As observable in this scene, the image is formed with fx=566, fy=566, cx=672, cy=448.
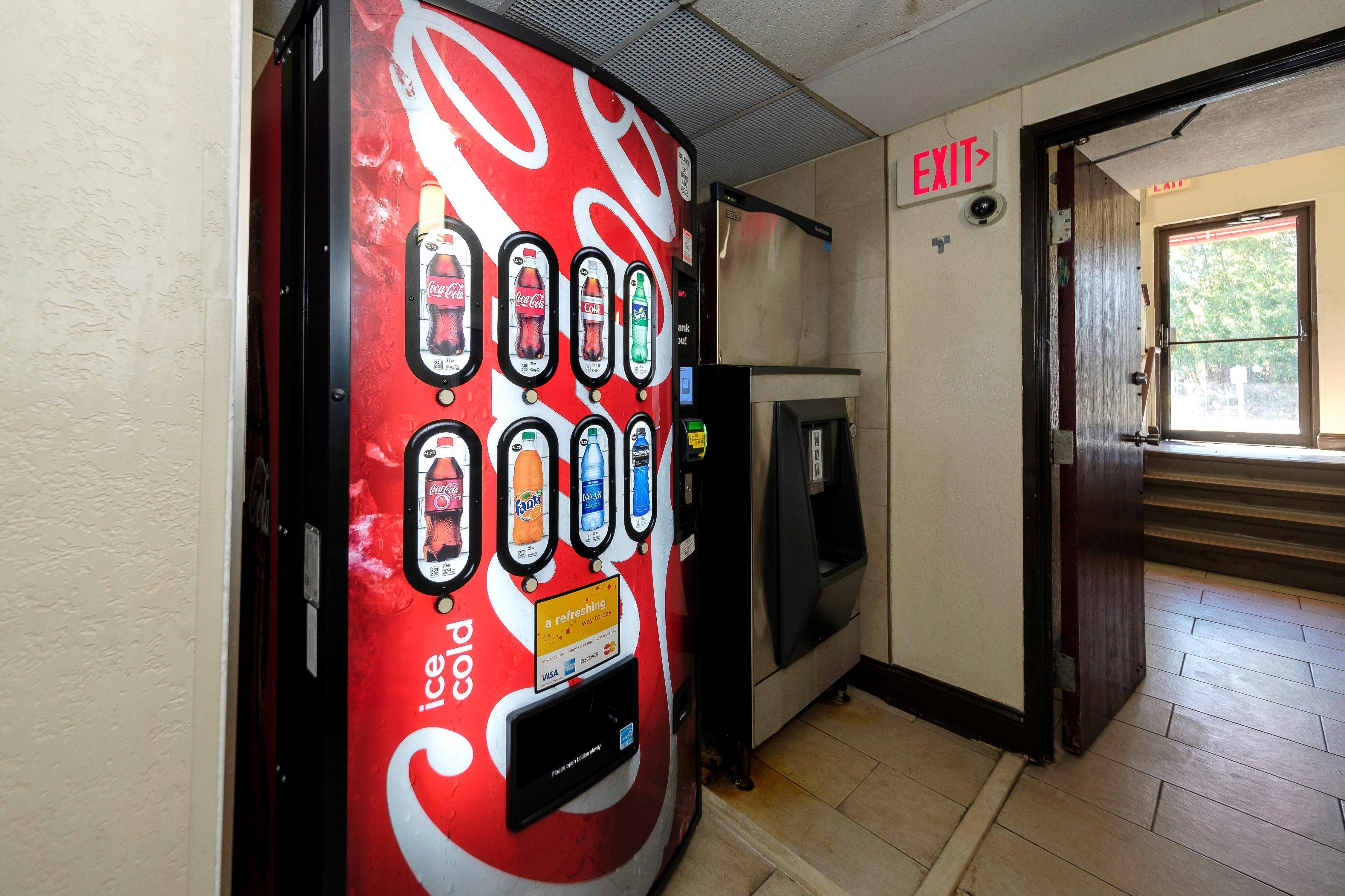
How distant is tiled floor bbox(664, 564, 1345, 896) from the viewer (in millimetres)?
1604

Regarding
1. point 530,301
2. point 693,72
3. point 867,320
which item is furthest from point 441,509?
point 867,320

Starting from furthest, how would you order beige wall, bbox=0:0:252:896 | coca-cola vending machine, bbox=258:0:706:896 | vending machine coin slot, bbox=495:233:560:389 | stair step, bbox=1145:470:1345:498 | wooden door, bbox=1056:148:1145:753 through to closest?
1. stair step, bbox=1145:470:1345:498
2. wooden door, bbox=1056:148:1145:753
3. vending machine coin slot, bbox=495:233:560:389
4. coca-cola vending machine, bbox=258:0:706:896
5. beige wall, bbox=0:0:252:896

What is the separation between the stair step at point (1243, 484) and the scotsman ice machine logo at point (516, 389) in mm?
5057

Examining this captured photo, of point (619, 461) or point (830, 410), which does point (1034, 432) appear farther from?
point (619, 461)

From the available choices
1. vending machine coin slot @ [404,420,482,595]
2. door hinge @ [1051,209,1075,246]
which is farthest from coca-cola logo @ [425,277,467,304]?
door hinge @ [1051,209,1075,246]

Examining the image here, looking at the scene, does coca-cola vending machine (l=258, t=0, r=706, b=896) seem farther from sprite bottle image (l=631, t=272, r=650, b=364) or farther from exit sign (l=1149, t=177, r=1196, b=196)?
exit sign (l=1149, t=177, r=1196, b=196)

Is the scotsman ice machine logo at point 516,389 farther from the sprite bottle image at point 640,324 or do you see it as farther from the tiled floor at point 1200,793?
the tiled floor at point 1200,793

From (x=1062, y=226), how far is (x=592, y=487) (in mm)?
2034

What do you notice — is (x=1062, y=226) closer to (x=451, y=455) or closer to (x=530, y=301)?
(x=530, y=301)

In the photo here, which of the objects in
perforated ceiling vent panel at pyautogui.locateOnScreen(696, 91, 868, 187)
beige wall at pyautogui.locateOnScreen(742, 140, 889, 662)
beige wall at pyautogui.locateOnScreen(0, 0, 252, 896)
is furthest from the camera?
beige wall at pyautogui.locateOnScreen(742, 140, 889, 662)

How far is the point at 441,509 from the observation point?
100cm

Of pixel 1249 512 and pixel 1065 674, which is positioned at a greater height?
pixel 1249 512

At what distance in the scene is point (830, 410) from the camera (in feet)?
7.46

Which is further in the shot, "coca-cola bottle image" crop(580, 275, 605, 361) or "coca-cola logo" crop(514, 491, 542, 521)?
"coca-cola bottle image" crop(580, 275, 605, 361)
